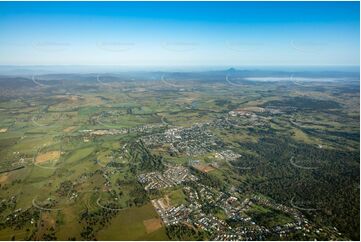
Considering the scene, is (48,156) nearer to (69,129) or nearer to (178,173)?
(69,129)

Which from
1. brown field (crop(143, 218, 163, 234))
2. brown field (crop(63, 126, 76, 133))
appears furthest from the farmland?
brown field (crop(63, 126, 76, 133))

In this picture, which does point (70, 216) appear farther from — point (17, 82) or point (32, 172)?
point (17, 82)

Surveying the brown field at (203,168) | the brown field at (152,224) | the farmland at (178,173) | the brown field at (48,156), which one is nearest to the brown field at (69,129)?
the farmland at (178,173)

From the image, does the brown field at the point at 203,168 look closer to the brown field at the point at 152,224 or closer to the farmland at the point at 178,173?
the farmland at the point at 178,173

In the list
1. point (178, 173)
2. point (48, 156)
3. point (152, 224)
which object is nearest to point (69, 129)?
Result: point (48, 156)

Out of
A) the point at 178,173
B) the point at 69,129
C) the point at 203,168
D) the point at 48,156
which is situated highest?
the point at 178,173

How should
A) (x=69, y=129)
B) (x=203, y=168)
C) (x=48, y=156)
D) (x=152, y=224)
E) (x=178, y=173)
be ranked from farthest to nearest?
1. (x=69, y=129)
2. (x=48, y=156)
3. (x=203, y=168)
4. (x=178, y=173)
5. (x=152, y=224)

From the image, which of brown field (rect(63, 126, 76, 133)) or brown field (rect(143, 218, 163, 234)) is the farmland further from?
brown field (rect(63, 126, 76, 133))
